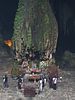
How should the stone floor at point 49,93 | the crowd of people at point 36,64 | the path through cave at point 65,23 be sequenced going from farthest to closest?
the path through cave at point 65,23
the crowd of people at point 36,64
the stone floor at point 49,93

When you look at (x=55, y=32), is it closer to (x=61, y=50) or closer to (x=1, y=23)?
(x=61, y=50)

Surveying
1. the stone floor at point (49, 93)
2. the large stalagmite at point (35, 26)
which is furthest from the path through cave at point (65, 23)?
the stone floor at point (49, 93)

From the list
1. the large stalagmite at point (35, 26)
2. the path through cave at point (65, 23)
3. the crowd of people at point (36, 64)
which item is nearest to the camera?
the crowd of people at point (36, 64)

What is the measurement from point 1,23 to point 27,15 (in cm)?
934

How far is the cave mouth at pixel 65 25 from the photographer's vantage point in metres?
37.4

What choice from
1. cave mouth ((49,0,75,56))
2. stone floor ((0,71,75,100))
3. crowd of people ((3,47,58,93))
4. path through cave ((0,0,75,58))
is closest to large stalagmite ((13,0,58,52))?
crowd of people ((3,47,58,93))

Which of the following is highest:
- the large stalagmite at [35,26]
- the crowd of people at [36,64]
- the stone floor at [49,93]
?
the large stalagmite at [35,26]

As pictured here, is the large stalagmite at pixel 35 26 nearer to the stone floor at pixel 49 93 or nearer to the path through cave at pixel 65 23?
the stone floor at pixel 49 93

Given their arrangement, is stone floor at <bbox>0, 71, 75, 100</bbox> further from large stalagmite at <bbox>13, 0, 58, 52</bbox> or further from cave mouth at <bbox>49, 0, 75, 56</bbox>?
cave mouth at <bbox>49, 0, 75, 56</bbox>

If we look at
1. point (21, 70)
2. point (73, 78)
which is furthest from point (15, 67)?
point (73, 78)

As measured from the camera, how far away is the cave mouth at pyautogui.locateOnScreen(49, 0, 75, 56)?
123 feet

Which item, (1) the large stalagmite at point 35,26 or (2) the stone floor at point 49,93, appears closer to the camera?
(2) the stone floor at point 49,93

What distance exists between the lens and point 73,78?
31281 mm

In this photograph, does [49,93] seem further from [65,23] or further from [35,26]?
[65,23]
